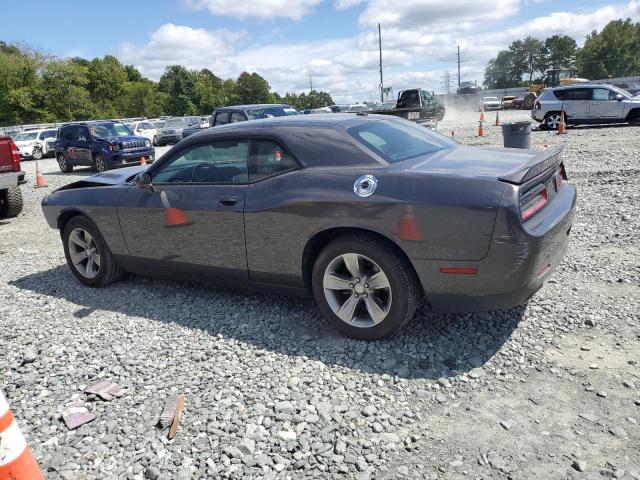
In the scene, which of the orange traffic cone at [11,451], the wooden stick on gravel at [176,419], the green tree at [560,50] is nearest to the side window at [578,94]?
the wooden stick on gravel at [176,419]


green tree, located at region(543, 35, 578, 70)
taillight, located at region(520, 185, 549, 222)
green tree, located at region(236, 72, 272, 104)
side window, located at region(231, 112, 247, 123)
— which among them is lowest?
taillight, located at region(520, 185, 549, 222)

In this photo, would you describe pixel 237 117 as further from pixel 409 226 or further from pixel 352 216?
pixel 409 226

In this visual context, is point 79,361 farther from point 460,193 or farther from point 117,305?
point 460,193

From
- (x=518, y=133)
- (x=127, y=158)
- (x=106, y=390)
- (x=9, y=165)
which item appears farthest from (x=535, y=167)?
(x=127, y=158)

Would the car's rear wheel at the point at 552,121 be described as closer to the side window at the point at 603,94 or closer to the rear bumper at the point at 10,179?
the side window at the point at 603,94

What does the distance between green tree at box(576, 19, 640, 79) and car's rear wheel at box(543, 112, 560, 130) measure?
70.1 meters

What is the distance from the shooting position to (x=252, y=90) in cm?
6588

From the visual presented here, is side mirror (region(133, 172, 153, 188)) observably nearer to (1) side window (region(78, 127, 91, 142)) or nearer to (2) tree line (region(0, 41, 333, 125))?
(1) side window (region(78, 127, 91, 142))

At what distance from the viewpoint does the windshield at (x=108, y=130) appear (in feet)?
54.7

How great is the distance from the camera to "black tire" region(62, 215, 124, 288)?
5051mm

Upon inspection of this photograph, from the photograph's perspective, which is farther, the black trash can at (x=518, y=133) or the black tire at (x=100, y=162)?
the black tire at (x=100, y=162)

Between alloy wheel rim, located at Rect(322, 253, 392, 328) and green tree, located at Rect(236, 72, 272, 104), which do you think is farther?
green tree, located at Rect(236, 72, 272, 104)

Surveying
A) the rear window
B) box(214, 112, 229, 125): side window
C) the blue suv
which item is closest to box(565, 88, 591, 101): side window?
box(214, 112, 229, 125): side window

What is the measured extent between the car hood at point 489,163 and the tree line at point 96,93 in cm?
5277
